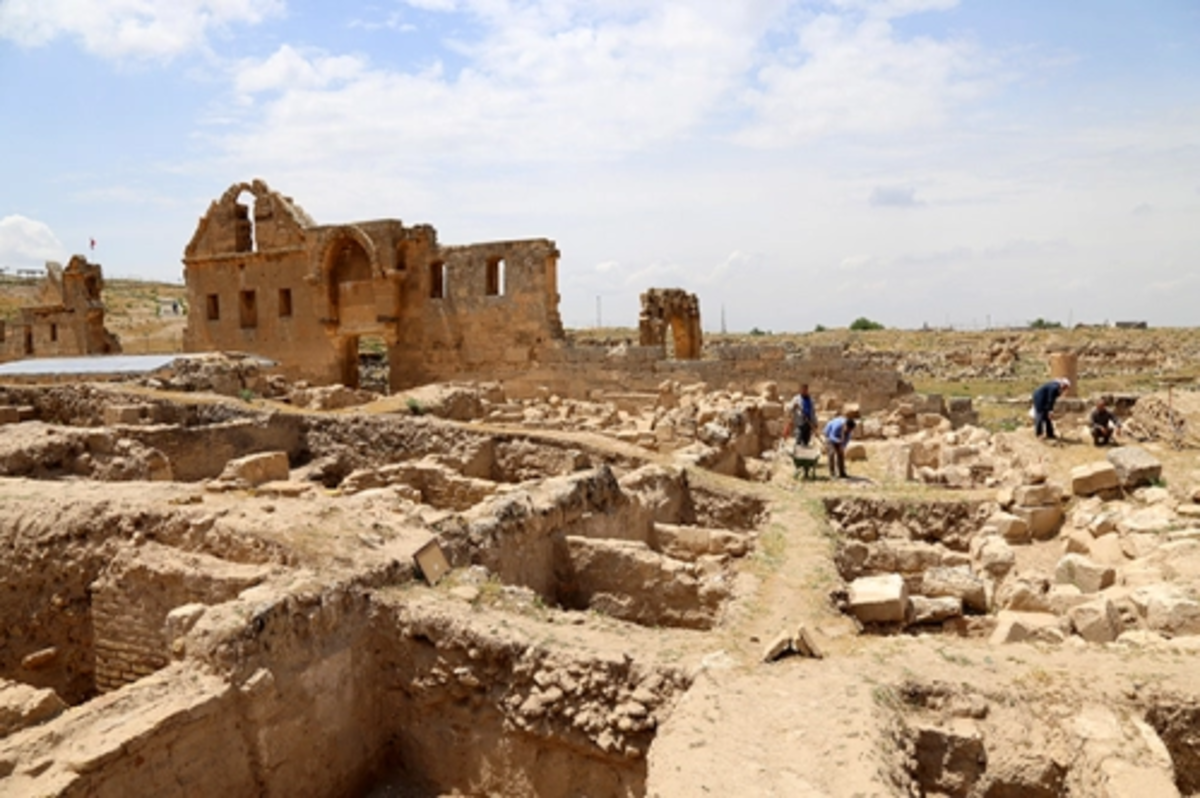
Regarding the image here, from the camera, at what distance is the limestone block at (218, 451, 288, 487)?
1070 centimetres

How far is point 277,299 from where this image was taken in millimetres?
23422

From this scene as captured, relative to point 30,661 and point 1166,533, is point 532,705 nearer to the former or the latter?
point 30,661

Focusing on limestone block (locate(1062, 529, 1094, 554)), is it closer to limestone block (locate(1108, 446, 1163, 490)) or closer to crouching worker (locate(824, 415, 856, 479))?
limestone block (locate(1108, 446, 1163, 490))

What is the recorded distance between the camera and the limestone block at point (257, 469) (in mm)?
10703

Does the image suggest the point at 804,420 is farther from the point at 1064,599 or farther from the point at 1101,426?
the point at 1064,599

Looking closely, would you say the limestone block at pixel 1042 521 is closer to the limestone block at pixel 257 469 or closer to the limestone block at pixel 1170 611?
the limestone block at pixel 1170 611

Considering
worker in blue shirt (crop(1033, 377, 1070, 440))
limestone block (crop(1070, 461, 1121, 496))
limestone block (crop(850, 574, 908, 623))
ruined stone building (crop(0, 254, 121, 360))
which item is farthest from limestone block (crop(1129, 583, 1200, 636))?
ruined stone building (crop(0, 254, 121, 360))

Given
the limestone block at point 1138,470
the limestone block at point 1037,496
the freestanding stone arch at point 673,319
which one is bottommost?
the limestone block at point 1037,496

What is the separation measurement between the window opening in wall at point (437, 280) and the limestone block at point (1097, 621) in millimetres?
17863

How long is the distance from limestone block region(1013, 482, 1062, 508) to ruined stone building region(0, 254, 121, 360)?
30567 millimetres

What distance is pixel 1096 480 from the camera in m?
10.3

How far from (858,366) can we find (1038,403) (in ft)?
16.1

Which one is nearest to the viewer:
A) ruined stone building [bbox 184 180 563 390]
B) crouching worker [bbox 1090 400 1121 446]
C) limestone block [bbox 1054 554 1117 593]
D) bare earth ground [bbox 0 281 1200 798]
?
bare earth ground [bbox 0 281 1200 798]

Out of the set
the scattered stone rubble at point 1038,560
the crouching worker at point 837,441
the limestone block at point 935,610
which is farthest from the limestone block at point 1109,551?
the crouching worker at point 837,441
